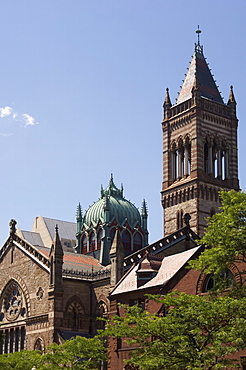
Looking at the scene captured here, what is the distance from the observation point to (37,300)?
7106cm

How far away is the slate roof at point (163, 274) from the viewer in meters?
49.1

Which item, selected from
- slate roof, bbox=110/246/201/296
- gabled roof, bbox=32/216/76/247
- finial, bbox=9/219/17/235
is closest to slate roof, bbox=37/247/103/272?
finial, bbox=9/219/17/235

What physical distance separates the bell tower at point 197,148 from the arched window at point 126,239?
736 centimetres

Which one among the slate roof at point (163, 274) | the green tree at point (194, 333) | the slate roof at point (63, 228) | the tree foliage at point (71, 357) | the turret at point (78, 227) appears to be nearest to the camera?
the green tree at point (194, 333)

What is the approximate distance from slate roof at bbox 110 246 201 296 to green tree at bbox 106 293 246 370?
13097 mm

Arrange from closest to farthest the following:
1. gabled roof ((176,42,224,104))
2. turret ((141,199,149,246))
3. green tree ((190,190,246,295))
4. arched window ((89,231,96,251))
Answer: green tree ((190,190,246,295)) < gabled roof ((176,42,224,104)) < arched window ((89,231,96,251)) < turret ((141,199,149,246))

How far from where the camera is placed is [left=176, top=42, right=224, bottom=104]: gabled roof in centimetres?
8456

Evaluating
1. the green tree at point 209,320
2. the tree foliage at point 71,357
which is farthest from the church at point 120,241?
the green tree at point 209,320

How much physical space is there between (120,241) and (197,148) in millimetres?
19992

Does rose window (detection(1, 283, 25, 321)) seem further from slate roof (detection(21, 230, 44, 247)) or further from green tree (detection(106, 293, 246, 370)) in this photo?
green tree (detection(106, 293, 246, 370))

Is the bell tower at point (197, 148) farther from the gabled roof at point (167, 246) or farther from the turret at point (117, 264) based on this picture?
the turret at point (117, 264)

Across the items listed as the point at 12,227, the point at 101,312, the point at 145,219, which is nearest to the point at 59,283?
the point at 101,312

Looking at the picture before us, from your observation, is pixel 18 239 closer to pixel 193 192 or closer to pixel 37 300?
pixel 37 300

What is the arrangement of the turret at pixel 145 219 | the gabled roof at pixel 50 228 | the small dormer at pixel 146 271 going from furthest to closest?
the gabled roof at pixel 50 228, the turret at pixel 145 219, the small dormer at pixel 146 271
